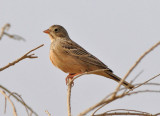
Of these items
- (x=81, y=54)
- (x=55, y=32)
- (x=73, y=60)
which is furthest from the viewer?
(x=55, y=32)

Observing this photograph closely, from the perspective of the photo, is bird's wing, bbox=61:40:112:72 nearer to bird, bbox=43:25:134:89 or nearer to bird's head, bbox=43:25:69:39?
bird, bbox=43:25:134:89

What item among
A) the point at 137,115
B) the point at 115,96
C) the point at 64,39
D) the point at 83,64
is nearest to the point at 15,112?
the point at 115,96

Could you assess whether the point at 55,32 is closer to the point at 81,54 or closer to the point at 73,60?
the point at 81,54

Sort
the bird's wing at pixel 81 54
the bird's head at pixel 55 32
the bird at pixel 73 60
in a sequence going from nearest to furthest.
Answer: the bird at pixel 73 60, the bird's wing at pixel 81 54, the bird's head at pixel 55 32

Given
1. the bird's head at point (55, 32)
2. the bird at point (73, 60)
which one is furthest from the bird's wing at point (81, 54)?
the bird's head at point (55, 32)

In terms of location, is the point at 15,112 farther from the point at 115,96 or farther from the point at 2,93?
the point at 115,96

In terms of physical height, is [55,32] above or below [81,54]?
above

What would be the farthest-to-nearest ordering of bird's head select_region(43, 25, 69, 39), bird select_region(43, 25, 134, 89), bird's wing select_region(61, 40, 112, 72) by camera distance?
bird's head select_region(43, 25, 69, 39)
bird's wing select_region(61, 40, 112, 72)
bird select_region(43, 25, 134, 89)

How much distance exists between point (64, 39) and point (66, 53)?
1.14m

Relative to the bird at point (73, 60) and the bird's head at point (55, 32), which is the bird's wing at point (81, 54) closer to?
the bird at point (73, 60)

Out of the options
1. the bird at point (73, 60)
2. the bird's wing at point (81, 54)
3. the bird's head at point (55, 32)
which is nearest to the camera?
the bird at point (73, 60)

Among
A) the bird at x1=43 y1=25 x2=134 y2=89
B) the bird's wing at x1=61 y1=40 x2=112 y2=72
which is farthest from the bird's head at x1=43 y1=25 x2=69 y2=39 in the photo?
the bird's wing at x1=61 y1=40 x2=112 y2=72

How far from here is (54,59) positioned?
278 inches

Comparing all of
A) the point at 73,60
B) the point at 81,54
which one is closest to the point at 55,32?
the point at 81,54
